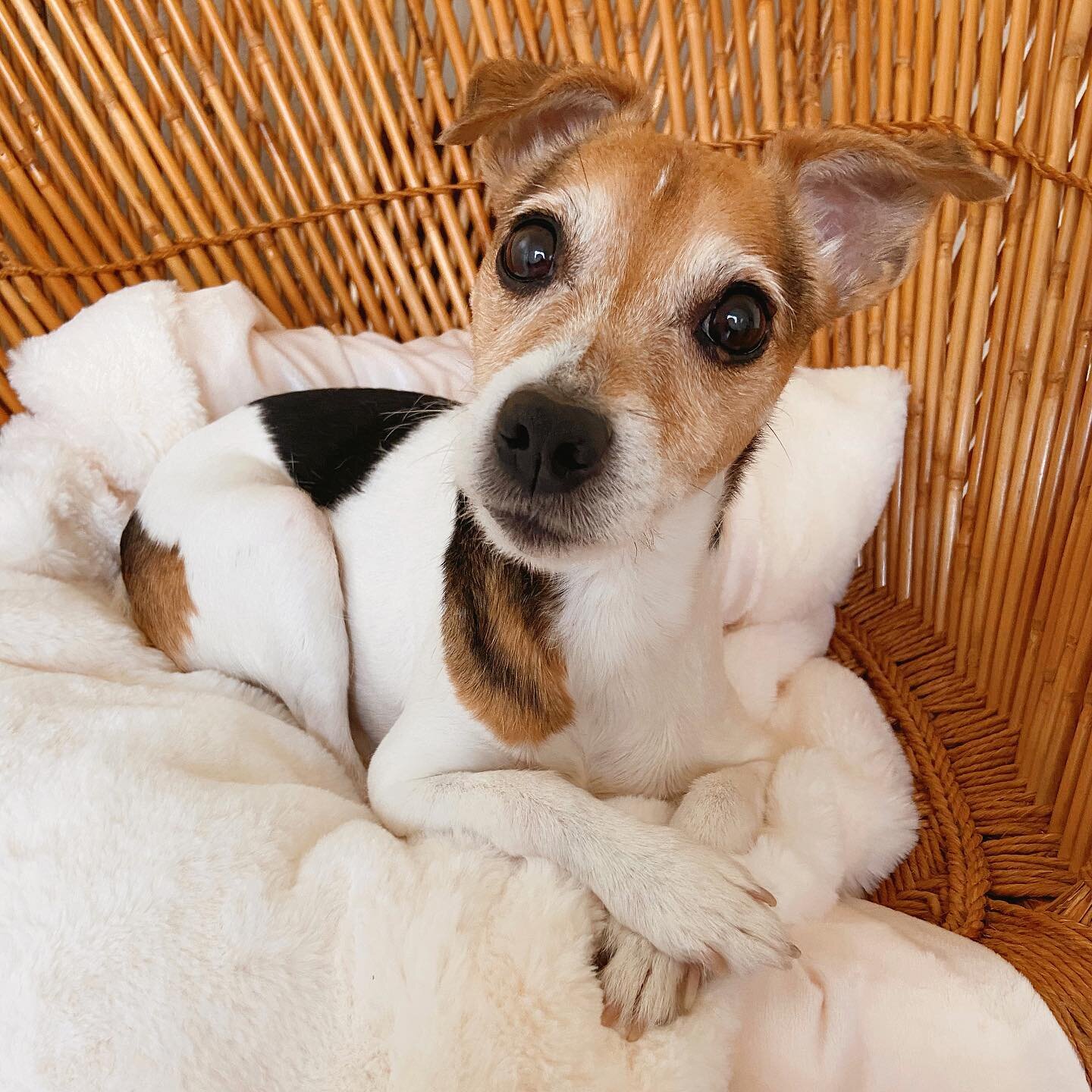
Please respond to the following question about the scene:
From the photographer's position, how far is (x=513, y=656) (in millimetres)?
1448

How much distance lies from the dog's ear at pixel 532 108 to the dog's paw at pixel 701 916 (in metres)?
1.16

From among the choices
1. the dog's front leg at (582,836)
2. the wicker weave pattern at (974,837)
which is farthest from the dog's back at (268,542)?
the wicker weave pattern at (974,837)

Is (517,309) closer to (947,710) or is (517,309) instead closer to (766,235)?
(766,235)

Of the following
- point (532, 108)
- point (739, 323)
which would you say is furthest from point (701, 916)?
point (532, 108)

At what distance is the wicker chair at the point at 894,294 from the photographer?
1925 millimetres

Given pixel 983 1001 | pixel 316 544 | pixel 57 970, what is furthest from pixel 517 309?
pixel 983 1001

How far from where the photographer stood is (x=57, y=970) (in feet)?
3.80

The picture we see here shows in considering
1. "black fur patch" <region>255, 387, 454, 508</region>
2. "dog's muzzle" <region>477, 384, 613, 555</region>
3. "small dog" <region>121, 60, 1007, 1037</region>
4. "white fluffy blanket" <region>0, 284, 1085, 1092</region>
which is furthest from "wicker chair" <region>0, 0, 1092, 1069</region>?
"dog's muzzle" <region>477, 384, 613, 555</region>

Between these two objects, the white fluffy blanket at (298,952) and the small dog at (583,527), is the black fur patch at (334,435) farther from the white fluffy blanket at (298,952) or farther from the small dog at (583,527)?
the white fluffy blanket at (298,952)

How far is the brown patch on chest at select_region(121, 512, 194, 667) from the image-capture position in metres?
1.93

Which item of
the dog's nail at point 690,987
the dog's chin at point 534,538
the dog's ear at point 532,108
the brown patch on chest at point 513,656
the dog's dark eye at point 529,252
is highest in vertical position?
the dog's ear at point 532,108

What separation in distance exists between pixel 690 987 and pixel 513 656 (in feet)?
1.79

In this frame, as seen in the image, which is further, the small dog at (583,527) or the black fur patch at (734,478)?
the black fur patch at (734,478)

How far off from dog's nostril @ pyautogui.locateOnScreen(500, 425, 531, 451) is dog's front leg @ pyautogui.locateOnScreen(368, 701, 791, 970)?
0.54 meters
